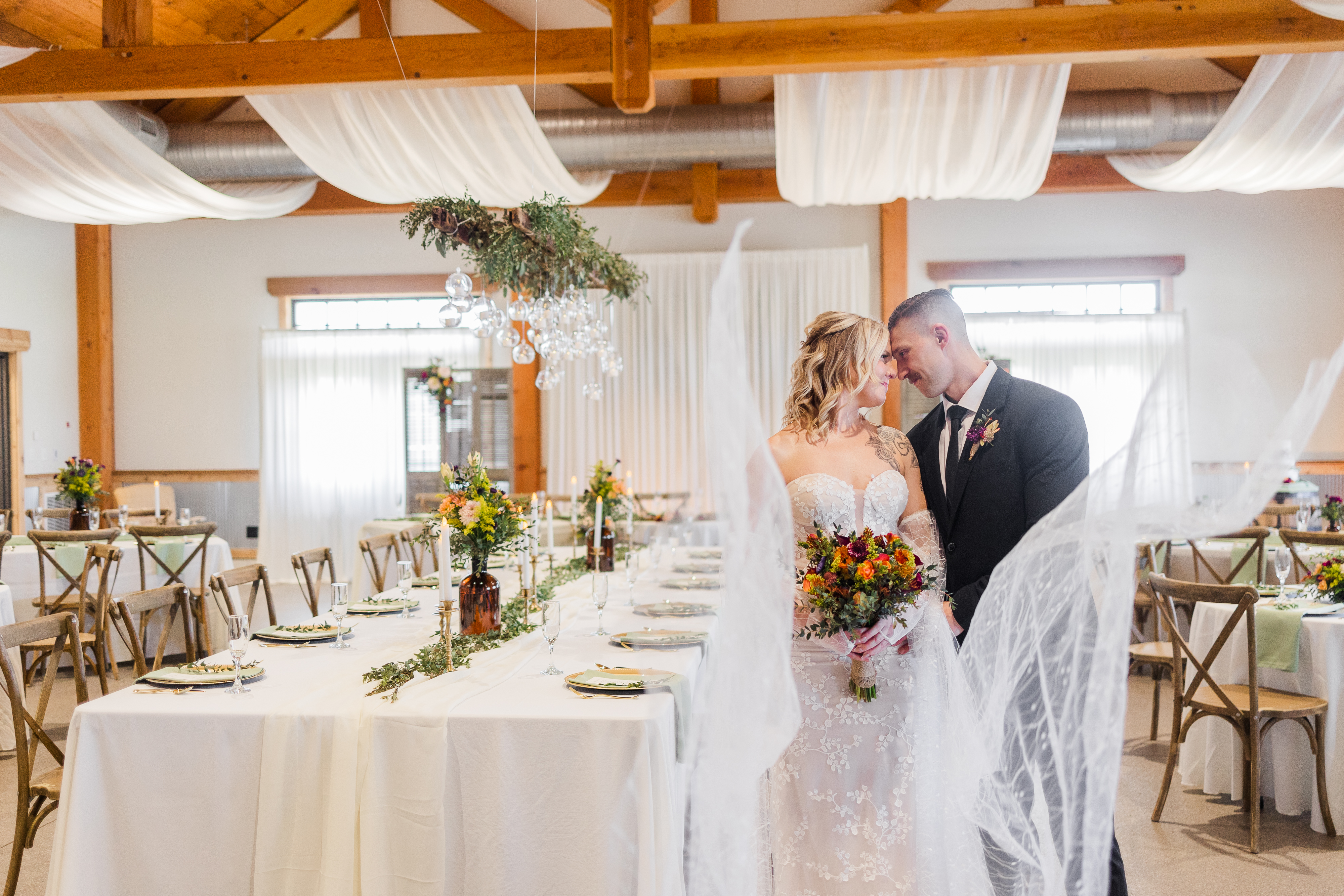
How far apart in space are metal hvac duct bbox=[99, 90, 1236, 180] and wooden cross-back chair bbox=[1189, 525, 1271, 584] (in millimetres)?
3224

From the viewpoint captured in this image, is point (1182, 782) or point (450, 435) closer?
point (1182, 782)

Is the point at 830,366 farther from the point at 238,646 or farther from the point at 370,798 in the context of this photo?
the point at 238,646

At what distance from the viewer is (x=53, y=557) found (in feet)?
19.2

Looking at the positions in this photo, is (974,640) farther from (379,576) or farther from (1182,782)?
(379,576)

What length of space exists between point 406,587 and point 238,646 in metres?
1.52

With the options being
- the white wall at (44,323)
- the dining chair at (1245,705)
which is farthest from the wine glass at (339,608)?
the white wall at (44,323)

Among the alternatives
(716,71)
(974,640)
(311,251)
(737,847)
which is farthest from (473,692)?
(311,251)

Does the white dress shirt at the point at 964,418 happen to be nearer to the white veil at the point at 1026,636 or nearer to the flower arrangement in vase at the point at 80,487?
the white veil at the point at 1026,636

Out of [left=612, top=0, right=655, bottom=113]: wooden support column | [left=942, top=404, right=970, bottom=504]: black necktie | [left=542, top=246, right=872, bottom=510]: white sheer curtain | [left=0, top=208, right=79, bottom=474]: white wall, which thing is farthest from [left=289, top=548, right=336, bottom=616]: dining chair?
[left=0, top=208, right=79, bottom=474]: white wall

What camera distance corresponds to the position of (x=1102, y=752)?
1587 mm

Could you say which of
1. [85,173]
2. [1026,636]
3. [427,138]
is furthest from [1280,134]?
[85,173]

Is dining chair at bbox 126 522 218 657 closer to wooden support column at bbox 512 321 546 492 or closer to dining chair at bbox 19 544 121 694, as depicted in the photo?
dining chair at bbox 19 544 121 694

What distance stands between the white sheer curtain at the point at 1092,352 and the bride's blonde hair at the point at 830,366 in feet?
22.3

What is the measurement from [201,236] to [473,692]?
29.6ft
